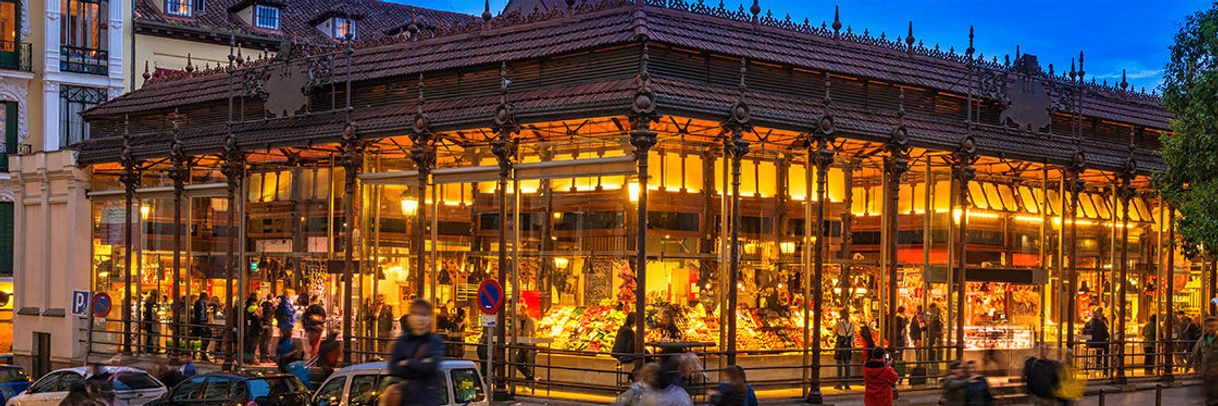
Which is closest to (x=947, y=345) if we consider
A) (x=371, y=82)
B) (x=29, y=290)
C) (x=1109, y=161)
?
(x=1109, y=161)

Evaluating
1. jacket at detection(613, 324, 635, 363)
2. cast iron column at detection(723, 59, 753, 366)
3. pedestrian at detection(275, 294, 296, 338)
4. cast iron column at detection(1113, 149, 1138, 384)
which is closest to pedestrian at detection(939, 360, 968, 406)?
cast iron column at detection(723, 59, 753, 366)

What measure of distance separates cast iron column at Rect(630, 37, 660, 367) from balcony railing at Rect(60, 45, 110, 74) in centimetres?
2826

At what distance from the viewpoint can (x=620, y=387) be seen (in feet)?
85.3

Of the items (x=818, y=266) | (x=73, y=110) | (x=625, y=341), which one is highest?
(x=73, y=110)

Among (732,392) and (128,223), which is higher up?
(128,223)

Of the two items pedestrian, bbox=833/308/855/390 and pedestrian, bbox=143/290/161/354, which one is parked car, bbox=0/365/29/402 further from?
pedestrian, bbox=833/308/855/390

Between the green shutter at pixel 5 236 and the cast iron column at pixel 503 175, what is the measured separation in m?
23.1

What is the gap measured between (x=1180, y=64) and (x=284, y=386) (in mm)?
20915

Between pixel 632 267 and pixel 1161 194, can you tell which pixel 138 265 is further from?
pixel 1161 194

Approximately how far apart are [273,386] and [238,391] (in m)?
0.56

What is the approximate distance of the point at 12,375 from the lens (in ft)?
100

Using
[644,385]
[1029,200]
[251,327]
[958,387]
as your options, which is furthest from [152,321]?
[958,387]

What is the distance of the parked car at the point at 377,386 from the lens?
19953mm

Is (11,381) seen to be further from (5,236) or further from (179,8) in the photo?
(179,8)
